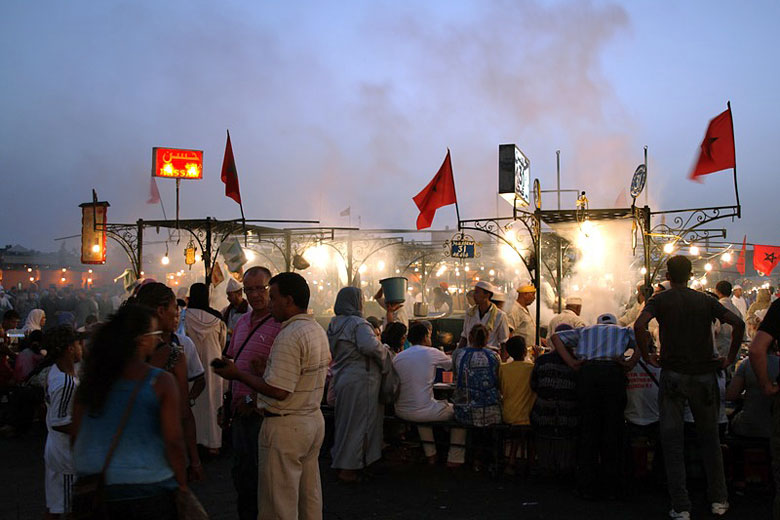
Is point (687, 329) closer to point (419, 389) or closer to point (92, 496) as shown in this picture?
A: point (419, 389)

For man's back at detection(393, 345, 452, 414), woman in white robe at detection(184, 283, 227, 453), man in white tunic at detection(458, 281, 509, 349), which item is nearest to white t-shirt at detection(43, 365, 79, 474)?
woman in white robe at detection(184, 283, 227, 453)

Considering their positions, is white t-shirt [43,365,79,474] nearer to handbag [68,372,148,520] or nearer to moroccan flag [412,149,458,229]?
handbag [68,372,148,520]

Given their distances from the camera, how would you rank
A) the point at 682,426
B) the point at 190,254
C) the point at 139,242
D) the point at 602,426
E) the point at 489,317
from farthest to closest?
1. the point at 190,254
2. the point at 139,242
3. the point at 489,317
4. the point at 602,426
5. the point at 682,426

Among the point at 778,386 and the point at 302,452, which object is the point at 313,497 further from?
the point at 778,386

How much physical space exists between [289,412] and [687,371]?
3.25m

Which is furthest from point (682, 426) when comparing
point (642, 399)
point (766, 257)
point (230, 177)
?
point (766, 257)

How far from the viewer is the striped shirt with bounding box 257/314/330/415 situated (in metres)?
4.02

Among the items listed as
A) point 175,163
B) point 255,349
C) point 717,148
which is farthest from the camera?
point 175,163

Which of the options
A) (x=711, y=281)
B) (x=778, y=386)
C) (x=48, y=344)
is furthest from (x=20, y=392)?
(x=711, y=281)

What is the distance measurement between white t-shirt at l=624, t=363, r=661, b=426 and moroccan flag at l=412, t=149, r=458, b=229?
22.5 feet

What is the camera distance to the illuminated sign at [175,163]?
23.2m

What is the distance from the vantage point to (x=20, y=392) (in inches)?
372

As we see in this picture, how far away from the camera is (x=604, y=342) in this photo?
6.37m

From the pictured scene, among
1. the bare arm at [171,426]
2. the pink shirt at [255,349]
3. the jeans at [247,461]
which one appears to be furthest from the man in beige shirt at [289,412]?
the bare arm at [171,426]
